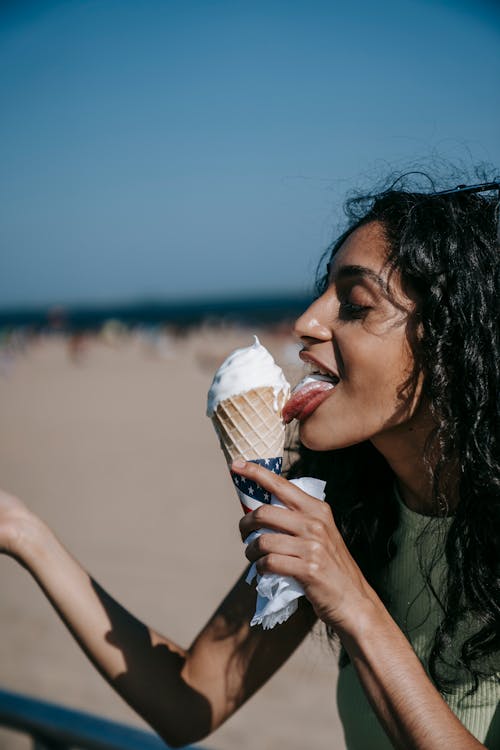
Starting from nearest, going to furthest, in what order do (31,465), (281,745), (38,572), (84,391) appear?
(38,572), (281,745), (31,465), (84,391)

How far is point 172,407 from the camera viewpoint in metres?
18.4

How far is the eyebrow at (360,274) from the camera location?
1.83 m

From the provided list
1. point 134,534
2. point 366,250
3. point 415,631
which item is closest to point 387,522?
point 415,631

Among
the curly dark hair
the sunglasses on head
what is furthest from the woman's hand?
the sunglasses on head

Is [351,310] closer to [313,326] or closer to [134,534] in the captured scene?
[313,326]

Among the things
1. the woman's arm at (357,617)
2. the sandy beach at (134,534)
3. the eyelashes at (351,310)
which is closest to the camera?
the woman's arm at (357,617)

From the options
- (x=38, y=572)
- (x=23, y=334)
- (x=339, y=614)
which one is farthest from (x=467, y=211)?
(x=23, y=334)

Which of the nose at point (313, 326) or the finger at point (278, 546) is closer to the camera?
the finger at point (278, 546)

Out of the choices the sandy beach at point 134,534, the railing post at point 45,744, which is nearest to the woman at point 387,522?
the railing post at point 45,744

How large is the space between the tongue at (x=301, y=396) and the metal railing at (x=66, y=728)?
1.00 metres

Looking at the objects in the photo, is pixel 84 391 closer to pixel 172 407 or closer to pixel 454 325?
pixel 172 407

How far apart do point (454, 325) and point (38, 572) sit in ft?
4.89

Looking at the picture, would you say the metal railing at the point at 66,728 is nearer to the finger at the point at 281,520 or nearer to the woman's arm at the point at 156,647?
the woman's arm at the point at 156,647

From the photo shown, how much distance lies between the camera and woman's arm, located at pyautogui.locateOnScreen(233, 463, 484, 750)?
4.59 feet
